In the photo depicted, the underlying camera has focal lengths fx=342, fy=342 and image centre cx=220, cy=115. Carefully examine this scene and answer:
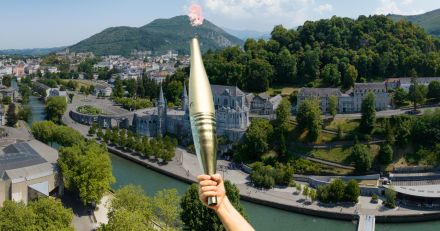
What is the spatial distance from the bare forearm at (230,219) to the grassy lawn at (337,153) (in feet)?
118

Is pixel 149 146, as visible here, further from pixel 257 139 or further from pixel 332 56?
pixel 332 56

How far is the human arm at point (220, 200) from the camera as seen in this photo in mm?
5391

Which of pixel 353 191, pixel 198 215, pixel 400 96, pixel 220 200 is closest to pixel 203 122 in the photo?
pixel 220 200

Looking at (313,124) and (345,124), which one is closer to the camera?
(313,124)

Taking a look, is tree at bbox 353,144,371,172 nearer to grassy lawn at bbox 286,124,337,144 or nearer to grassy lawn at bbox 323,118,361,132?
grassy lawn at bbox 286,124,337,144

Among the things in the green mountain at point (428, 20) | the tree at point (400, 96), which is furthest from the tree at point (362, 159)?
Answer: the green mountain at point (428, 20)

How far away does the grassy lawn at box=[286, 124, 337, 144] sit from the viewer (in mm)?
42000

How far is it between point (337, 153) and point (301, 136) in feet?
16.8

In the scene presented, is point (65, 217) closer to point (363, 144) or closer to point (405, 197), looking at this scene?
point (405, 197)

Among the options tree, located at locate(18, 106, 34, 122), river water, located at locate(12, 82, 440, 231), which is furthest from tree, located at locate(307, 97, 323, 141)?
tree, located at locate(18, 106, 34, 122)

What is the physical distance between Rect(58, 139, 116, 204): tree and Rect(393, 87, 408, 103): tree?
4079 centimetres

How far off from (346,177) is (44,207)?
29.1 m

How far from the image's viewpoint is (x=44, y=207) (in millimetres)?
22812

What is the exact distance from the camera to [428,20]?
15088 centimetres
